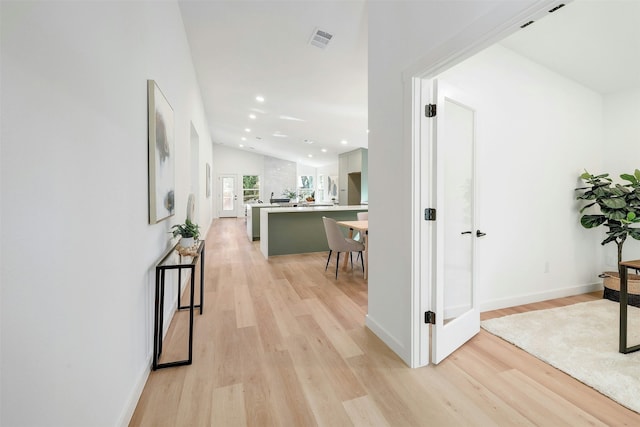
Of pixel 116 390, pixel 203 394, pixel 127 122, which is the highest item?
pixel 127 122

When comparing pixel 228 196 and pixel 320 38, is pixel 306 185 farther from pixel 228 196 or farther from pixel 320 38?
pixel 320 38

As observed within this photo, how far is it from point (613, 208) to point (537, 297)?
1205 millimetres

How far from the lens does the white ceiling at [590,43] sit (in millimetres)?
2234

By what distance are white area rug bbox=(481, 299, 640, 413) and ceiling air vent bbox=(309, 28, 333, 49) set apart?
3.38 metres

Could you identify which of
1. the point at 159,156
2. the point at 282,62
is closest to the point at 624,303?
the point at 159,156

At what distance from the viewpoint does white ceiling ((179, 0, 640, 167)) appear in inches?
96.3

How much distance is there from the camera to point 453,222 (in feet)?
7.16

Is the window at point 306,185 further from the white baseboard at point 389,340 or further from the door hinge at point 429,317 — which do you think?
the door hinge at point 429,317

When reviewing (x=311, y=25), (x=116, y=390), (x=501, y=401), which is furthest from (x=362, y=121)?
(x=116, y=390)

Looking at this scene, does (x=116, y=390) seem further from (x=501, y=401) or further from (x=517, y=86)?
(x=517, y=86)

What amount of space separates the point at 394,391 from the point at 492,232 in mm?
1926

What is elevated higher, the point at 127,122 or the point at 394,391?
the point at 127,122

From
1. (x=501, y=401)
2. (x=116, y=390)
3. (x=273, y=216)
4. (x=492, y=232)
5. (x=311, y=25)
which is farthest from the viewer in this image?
(x=273, y=216)

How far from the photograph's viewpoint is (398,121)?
2000 mm
